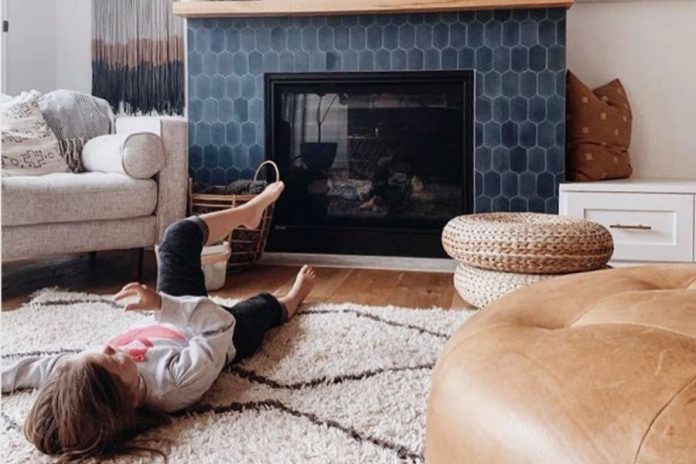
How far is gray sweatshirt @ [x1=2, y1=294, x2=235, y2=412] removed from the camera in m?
1.35

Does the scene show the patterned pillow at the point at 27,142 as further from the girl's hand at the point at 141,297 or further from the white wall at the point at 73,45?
the girl's hand at the point at 141,297

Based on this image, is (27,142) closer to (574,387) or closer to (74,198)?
(74,198)

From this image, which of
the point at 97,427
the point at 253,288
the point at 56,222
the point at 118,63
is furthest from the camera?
the point at 118,63

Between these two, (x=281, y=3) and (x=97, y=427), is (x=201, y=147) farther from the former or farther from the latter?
(x=97, y=427)

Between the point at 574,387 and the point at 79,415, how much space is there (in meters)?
0.87

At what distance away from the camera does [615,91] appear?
3238mm

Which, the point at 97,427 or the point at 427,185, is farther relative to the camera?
the point at 427,185

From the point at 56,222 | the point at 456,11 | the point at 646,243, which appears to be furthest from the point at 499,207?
the point at 56,222

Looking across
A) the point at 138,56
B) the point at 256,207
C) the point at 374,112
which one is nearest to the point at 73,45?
the point at 138,56

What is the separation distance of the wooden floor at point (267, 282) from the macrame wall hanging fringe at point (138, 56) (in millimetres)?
1056

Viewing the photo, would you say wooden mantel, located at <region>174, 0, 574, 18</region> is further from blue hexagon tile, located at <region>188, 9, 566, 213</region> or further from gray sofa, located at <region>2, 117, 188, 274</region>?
gray sofa, located at <region>2, 117, 188, 274</region>

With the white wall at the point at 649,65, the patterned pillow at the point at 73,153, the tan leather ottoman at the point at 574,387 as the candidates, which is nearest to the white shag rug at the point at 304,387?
the tan leather ottoman at the point at 574,387

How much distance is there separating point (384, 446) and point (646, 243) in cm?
204

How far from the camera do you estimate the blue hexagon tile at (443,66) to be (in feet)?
10.1
